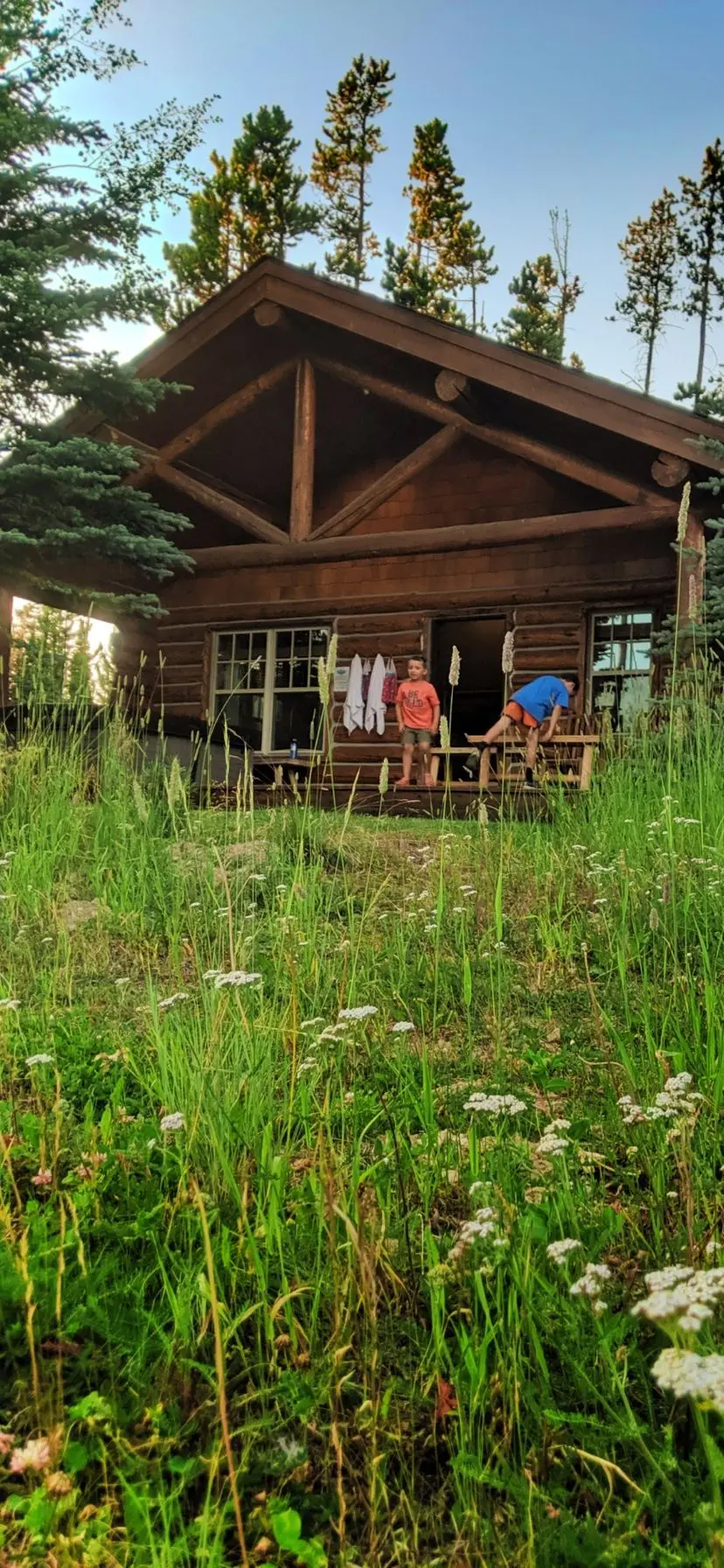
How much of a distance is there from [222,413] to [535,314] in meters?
18.7

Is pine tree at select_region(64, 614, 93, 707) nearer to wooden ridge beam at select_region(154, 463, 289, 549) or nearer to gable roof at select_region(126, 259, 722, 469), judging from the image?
wooden ridge beam at select_region(154, 463, 289, 549)

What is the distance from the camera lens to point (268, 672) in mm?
14250

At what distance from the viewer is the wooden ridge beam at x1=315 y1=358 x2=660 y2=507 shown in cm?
1004

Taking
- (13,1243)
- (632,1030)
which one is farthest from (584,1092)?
(13,1243)

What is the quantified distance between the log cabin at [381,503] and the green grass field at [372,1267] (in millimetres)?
6554

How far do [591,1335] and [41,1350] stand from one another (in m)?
0.99

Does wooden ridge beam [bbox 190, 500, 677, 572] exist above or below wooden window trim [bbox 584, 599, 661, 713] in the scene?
above

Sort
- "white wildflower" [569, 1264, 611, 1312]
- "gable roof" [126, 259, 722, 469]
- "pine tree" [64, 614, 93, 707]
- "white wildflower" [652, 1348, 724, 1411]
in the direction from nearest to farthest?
"white wildflower" [652, 1348, 724, 1411] → "white wildflower" [569, 1264, 611, 1312] → "pine tree" [64, 614, 93, 707] → "gable roof" [126, 259, 722, 469]

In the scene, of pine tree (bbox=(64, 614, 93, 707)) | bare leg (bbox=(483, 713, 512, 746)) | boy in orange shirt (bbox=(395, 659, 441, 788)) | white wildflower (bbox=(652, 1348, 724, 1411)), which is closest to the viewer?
white wildflower (bbox=(652, 1348, 724, 1411))

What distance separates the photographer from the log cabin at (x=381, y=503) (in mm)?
10336

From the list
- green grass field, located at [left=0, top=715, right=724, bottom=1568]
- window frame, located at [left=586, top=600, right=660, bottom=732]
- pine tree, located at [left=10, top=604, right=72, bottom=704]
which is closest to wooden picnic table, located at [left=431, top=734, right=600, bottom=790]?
window frame, located at [left=586, top=600, right=660, bottom=732]

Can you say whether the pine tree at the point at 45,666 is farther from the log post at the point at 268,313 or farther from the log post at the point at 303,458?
the log post at the point at 268,313

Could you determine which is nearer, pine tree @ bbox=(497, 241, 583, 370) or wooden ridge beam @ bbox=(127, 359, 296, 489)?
wooden ridge beam @ bbox=(127, 359, 296, 489)

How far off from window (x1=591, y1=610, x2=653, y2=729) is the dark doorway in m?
3.76
